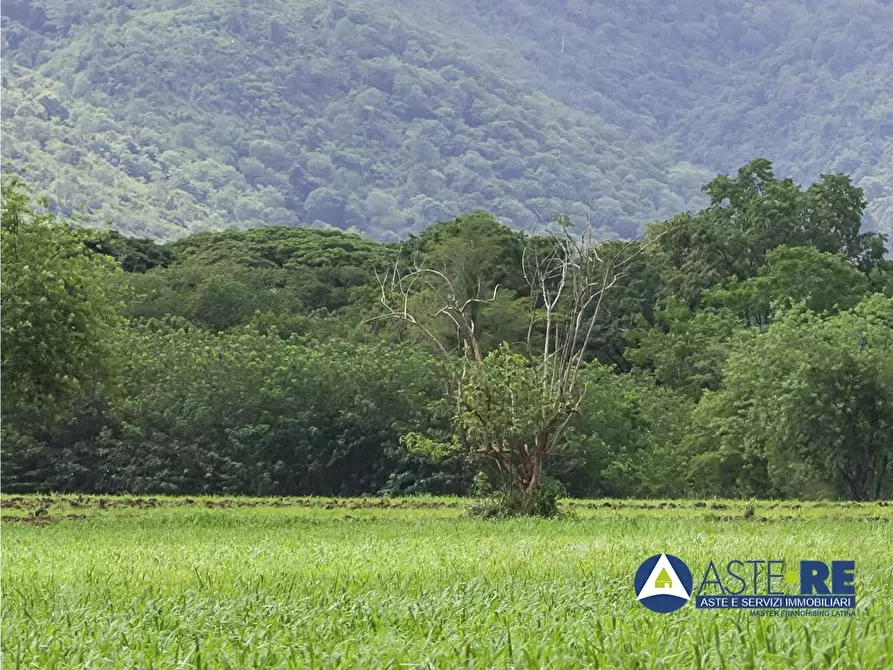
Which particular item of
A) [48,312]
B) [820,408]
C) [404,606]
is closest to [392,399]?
[820,408]

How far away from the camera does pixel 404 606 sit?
282 inches

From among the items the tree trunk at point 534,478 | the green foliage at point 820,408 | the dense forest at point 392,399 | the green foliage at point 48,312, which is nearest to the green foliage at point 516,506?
the tree trunk at point 534,478

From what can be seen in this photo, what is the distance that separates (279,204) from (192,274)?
133468 millimetres

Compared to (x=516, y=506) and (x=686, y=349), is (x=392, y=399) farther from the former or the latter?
(x=686, y=349)

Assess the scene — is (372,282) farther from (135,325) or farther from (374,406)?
(374,406)

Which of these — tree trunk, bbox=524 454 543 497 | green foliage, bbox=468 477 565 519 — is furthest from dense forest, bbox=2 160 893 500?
green foliage, bbox=468 477 565 519

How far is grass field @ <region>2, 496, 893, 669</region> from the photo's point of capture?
5.58 metres

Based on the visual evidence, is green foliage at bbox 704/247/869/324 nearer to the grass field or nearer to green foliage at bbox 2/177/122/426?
green foliage at bbox 2/177/122/426

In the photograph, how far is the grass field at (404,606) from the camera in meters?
5.58

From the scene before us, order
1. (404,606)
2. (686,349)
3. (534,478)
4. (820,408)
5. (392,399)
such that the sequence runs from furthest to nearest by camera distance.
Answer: (686,349), (392,399), (820,408), (534,478), (404,606)

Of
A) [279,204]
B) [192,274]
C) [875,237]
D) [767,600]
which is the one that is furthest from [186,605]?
[279,204]

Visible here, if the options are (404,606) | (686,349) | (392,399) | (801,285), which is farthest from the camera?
(801,285)

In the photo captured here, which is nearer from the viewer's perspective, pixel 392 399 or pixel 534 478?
pixel 534 478

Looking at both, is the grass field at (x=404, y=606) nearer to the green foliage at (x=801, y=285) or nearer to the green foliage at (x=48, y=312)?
the green foliage at (x=48, y=312)
